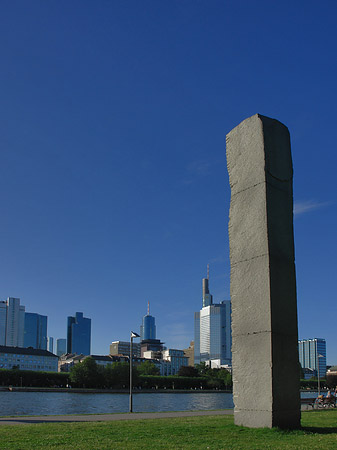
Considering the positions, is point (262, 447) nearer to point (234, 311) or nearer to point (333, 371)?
point (234, 311)

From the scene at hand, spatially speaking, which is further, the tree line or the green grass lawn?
the tree line

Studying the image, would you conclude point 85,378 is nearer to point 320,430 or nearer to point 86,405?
point 86,405

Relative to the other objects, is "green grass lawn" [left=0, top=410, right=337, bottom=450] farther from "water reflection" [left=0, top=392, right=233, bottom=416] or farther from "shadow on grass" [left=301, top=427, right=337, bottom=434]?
"water reflection" [left=0, top=392, right=233, bottom=416]

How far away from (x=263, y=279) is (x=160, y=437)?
191 inches

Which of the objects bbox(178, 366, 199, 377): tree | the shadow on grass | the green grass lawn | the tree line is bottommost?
bbox(178, 366, 199, 377): tree

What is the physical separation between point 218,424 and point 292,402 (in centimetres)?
248

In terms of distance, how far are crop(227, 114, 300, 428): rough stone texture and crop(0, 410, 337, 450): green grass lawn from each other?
32.2 inches

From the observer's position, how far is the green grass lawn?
1061 cm

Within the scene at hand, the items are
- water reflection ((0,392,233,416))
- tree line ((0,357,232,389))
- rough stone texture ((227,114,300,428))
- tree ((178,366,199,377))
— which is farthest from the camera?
tree ((178,366,199,377))

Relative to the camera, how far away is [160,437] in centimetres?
1202

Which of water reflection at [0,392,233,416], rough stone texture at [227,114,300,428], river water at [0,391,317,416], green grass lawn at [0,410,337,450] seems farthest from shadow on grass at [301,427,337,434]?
water reflection at [0,392,233,416]

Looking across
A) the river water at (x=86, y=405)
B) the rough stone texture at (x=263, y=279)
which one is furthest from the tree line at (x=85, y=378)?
the rough stone texture at (x=263, y=279)

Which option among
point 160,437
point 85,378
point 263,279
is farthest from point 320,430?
point 85,378

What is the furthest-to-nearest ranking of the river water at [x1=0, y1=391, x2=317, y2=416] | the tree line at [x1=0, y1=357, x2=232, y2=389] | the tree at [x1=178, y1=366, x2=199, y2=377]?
the tree at [x1=178, y1=366, x2=199, y2=377] < the tree line at [x1=0, y1=357, x2=232, y2=389] < the river water at [x1=0, y1=391, x2=317, y2=416]
